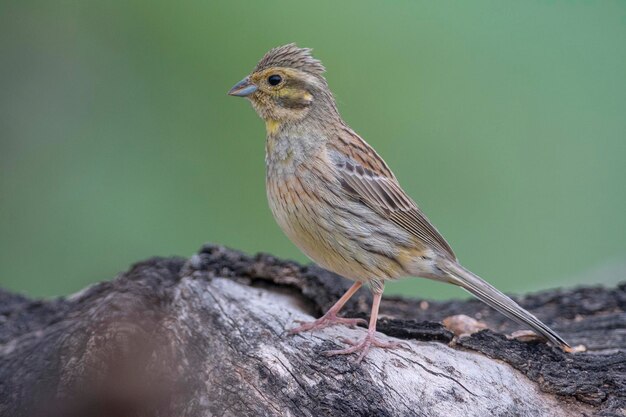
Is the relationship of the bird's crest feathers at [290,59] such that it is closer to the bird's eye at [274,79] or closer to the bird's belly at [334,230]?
the bird's eye at [274,79]

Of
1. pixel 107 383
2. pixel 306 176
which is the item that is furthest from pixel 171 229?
pixel 107 383

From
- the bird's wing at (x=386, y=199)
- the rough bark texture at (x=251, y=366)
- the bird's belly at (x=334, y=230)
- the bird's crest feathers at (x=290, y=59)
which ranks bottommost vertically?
the rough bark texture at (x=251, y=366)

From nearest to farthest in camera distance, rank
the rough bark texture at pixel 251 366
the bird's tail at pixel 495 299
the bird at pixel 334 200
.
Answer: the rough bark texture at pixel 251 366 < the bird's tail at pixel 495 299 < the bird at pixel 334 200

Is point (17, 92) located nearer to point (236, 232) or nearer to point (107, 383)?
point (236, 232)

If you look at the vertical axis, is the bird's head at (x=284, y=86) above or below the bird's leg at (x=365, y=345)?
above

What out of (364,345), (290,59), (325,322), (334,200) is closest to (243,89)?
(290,59)

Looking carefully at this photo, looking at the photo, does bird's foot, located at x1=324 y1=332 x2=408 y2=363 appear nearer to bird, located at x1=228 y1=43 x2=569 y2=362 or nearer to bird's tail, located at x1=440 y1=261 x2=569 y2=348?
bird, located at x1=228 y1=43 x2=569 y2=362

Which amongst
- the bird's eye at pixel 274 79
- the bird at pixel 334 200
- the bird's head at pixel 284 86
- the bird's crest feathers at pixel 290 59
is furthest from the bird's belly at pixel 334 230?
the bird's crest feathers at pixel 290 59
